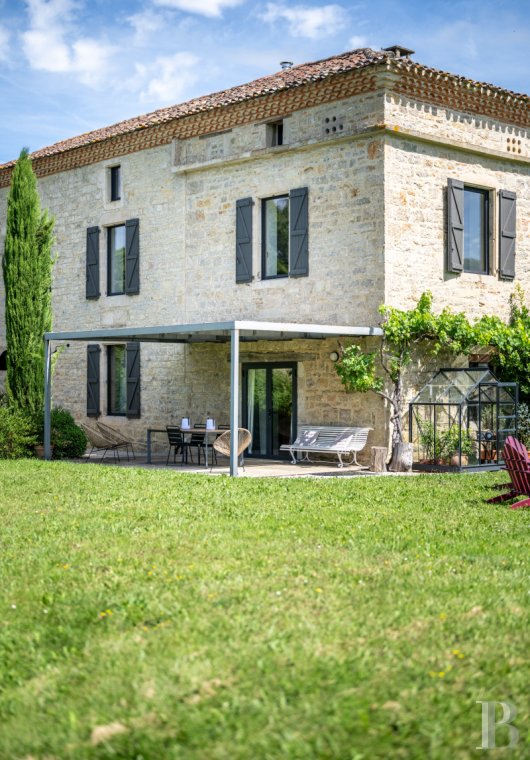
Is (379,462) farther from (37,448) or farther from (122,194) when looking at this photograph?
(122,194)

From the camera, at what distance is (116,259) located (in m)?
20.1

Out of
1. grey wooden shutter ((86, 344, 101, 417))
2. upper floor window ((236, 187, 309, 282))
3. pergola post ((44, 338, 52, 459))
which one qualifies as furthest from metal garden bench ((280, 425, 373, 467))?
grey wooden shutter ((86, 344, 101, 417))

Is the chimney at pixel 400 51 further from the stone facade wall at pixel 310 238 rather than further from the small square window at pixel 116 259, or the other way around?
the small square window at pixel 116 259

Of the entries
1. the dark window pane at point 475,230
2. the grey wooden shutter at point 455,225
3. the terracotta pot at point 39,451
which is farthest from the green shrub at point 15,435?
the dark window pane at point 475,230

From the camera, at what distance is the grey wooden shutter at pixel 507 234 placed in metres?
16.7

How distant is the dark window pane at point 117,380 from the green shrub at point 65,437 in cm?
235

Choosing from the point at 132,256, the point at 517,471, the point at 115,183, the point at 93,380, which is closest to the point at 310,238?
the point at 132,256

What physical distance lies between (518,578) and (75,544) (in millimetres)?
3753

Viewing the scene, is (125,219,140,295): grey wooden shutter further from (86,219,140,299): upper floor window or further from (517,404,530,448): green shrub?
(517,404,530,448): green shrub

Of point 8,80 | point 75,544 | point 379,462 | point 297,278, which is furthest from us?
Answer: point 8,80

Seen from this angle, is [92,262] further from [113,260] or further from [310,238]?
[310,238]

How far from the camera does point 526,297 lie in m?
17.3

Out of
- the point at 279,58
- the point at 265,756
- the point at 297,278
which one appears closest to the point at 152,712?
the point at 265,756

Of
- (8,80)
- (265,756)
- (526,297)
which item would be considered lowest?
(265,756)
